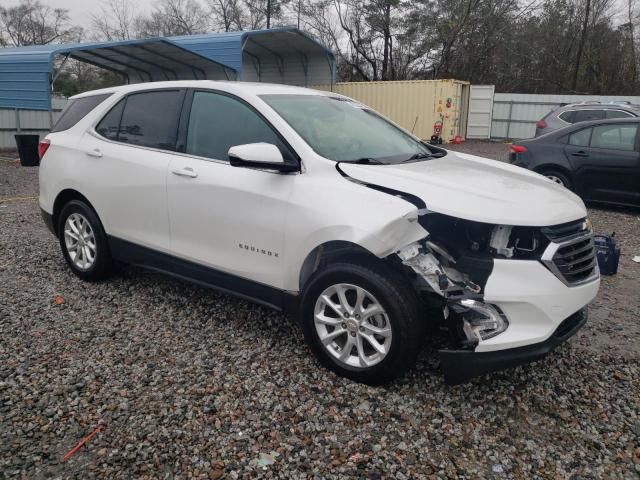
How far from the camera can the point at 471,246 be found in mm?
2973

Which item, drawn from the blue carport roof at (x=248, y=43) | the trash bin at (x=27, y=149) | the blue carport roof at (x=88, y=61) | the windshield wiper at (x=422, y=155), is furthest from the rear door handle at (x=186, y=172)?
the blue carport roof at (x=248, y=43)

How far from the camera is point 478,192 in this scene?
2908 millimetres

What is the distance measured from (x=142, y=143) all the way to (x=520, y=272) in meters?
2.97

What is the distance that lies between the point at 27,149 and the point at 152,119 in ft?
38.9

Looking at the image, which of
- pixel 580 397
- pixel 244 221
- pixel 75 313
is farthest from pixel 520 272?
pixel 75 313

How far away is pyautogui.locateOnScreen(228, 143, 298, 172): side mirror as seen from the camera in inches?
120

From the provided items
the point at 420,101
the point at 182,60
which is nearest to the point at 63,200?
the point at 182,60

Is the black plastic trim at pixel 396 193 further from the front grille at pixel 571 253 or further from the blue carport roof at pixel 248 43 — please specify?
the blue carport roof at pixel 248 43

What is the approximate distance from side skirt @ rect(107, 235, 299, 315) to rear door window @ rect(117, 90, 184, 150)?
85 centimetres

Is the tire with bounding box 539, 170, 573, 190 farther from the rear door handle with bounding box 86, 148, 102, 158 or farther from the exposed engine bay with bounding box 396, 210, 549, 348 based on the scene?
the rear door handle with bounding box 86, 148, 102, 158

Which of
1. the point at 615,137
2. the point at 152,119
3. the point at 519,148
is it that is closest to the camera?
the point at 152,119

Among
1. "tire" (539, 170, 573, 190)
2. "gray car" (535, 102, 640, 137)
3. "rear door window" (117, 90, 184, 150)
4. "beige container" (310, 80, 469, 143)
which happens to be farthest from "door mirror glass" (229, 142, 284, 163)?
"beige container" (310, 80, 469, 143)

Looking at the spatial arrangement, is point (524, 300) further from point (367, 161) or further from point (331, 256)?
point (367, 161)

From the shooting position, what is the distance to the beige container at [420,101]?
2000 centimetres
